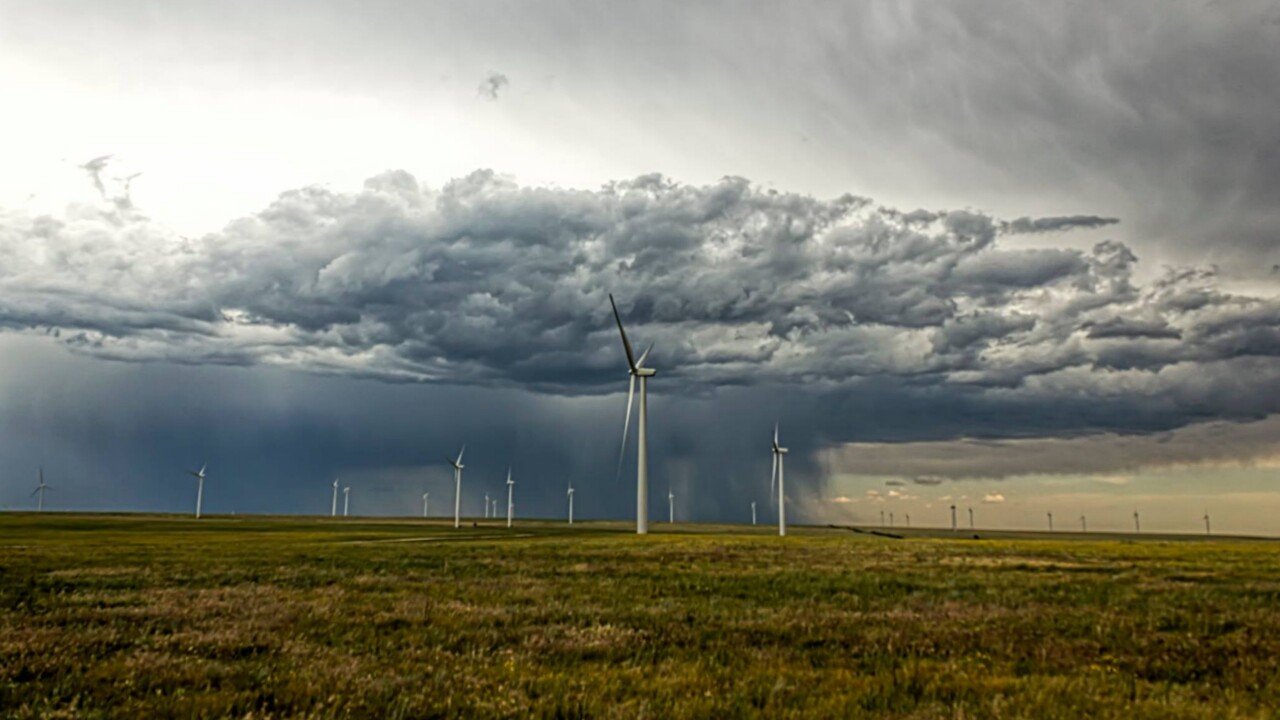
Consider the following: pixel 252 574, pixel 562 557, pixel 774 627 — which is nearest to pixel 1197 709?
pixel 774 627

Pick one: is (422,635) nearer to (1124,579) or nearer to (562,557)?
(1124,579)

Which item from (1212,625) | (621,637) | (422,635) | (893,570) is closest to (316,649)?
(422,635)

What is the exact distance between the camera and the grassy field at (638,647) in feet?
35.5

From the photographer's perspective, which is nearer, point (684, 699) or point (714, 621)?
point (684, 699)

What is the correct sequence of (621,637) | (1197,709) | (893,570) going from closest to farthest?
(1197,709) < (621,637) < (893,570)

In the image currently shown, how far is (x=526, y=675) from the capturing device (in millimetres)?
12555

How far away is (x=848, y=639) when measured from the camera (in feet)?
53.6

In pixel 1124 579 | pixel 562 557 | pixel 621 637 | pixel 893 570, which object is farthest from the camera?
pixel 562 557

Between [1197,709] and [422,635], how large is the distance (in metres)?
13.0

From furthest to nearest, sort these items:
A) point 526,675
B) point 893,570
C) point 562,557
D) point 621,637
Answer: point 562,557 < point 893,570 < point 621,637 < point 526,675

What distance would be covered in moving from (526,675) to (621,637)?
389 cm

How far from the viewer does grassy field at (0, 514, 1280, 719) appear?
35.5ft

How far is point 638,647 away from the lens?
1525 cm

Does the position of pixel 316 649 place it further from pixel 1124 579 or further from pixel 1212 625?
pixel 1124 579
